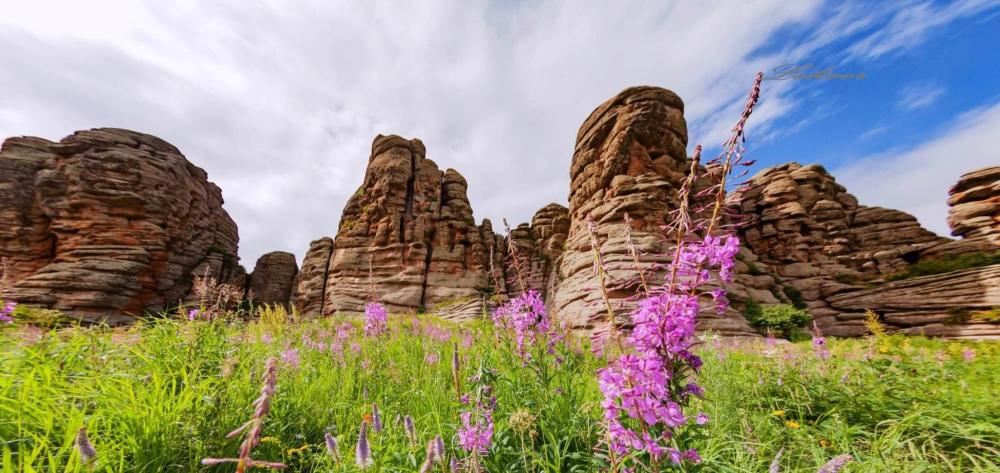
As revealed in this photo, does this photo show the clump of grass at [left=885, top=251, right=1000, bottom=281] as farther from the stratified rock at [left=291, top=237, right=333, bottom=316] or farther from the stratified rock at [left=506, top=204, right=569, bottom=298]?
the stratified rock at [left=291, top=237, right=333, bottom=316]

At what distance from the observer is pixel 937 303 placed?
1725 centimetres

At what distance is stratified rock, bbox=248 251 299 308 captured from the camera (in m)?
40.5

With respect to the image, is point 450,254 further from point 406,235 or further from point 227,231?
point 227,231

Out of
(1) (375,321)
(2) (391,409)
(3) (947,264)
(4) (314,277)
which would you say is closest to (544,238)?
(4) (314,277)

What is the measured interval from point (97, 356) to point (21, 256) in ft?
134

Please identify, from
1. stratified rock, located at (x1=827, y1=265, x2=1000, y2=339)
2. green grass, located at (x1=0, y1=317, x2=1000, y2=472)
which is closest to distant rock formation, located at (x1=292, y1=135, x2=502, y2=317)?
green grass, located at (x1=0, y1=317, x2=1000, y2=472)

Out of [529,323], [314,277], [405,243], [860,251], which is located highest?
[405,243]

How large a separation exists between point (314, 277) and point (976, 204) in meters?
51.3

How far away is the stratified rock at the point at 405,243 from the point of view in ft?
99.7

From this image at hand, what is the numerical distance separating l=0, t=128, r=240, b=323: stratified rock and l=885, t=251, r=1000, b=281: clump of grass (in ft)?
174

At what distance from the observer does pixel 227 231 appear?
40.9 metres

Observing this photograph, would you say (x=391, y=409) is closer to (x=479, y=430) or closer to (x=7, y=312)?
(x=479, y=430)

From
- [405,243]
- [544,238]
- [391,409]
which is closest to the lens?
[391,409]

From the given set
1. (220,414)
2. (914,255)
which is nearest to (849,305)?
(914,255)
